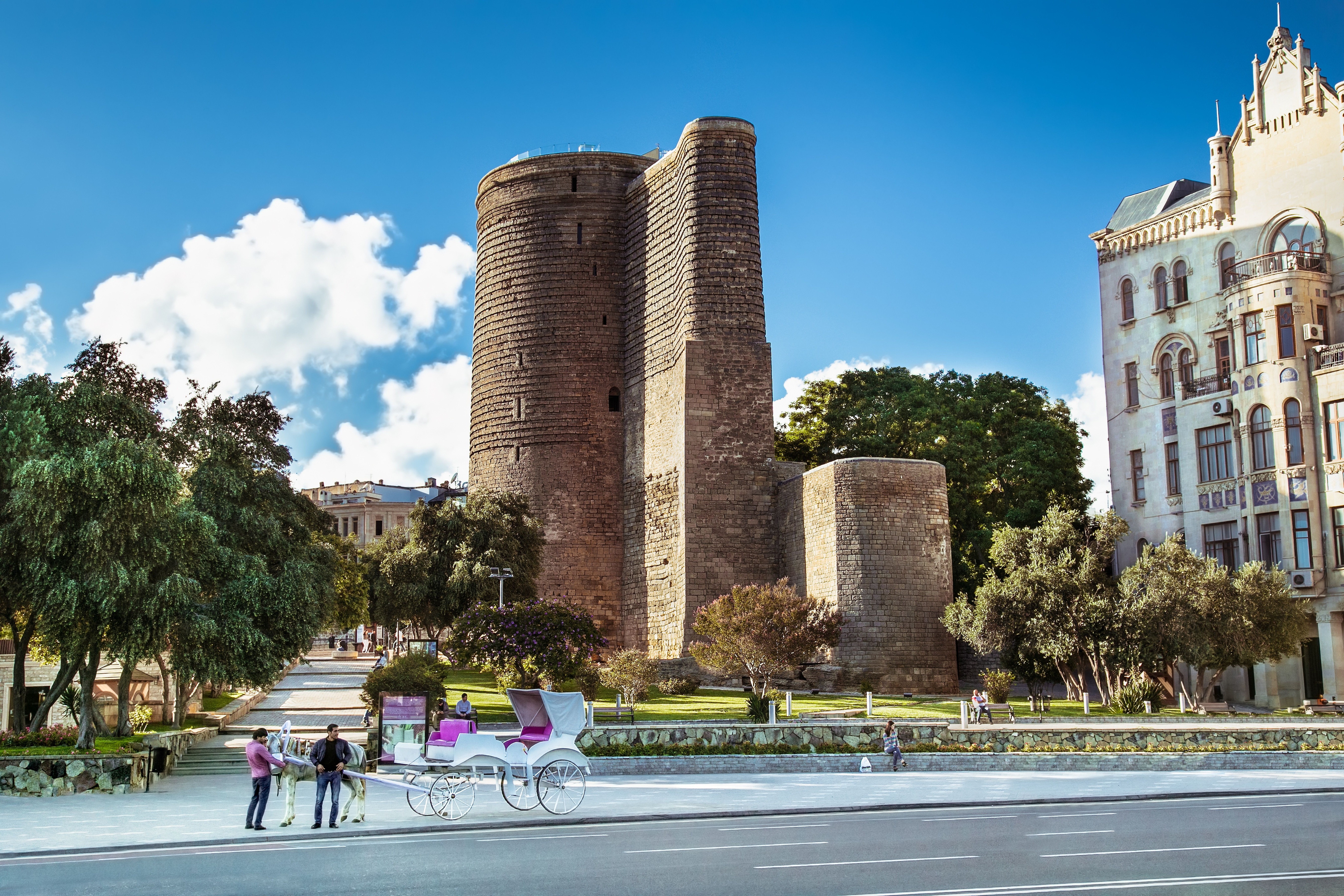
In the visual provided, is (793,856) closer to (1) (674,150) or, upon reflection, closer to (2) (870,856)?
(2) (870,856)

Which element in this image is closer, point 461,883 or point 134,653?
point 461,883

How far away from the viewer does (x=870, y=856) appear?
10.1 metres

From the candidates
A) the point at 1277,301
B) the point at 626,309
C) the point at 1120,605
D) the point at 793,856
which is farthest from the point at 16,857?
the point at 626,309

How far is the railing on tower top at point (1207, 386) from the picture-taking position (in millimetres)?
33438

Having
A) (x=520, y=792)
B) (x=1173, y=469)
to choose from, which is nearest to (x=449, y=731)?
(x=520, y=792)

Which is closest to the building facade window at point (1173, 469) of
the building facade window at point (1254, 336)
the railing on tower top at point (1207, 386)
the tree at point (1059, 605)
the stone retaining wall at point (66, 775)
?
the railing on tower top at point (1207, 386)

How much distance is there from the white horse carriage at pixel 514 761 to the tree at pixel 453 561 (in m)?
23.2

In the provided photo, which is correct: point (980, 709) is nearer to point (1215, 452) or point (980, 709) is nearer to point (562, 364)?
point (1215, 452)

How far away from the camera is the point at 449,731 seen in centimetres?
1446

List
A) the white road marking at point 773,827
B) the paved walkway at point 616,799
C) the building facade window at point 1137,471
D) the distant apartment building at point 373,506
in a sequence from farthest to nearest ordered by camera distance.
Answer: the distant apartment building at point 373,506
the building facade window at point 1137,471
the paved walkway at point 616,799
the white road marking at point 773,827

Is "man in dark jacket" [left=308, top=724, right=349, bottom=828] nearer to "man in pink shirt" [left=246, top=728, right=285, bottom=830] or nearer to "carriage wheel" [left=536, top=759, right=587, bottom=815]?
"man in pink shirt" [left=246, top=728, right=285, bottom=830]

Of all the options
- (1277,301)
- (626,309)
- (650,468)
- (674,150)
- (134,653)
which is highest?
(674,150)

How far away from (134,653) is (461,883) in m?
11.5

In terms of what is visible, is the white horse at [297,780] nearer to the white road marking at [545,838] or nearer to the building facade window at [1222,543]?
the white road marking at [545,838]
